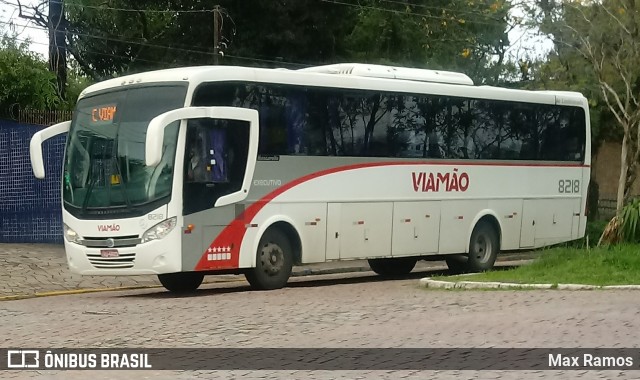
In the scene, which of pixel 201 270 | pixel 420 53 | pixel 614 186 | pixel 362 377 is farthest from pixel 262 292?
pixel 614 186

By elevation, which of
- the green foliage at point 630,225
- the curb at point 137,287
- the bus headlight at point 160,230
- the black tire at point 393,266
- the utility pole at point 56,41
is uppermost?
the utility pole at point 56,41

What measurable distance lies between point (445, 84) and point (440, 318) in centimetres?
1078

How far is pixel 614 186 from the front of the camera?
62500 mm

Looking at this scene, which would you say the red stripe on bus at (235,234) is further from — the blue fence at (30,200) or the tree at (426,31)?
the tree at (426,31)

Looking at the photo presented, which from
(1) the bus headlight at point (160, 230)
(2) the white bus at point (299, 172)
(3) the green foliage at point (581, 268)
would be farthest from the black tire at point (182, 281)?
(3) the green foliage at point (581, 268)

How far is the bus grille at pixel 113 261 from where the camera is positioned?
1844 centimetres

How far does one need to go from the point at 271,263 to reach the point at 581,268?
15.8 feet

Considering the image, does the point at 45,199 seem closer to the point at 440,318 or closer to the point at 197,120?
Result: the point at 197,120

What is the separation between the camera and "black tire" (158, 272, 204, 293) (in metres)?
20.2

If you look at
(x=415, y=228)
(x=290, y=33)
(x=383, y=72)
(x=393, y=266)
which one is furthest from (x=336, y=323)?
(x=290, y=33)

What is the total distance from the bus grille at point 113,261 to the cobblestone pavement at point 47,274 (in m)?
1.47

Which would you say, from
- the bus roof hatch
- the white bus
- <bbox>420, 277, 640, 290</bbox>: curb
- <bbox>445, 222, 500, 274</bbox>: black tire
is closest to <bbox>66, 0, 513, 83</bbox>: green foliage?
the bus roof hatch

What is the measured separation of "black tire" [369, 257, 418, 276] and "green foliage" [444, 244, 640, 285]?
14.5ft

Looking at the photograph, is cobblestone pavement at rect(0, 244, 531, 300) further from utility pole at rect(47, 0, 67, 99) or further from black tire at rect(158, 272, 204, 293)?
utility pole at rect(47, 0, 67, 99)
